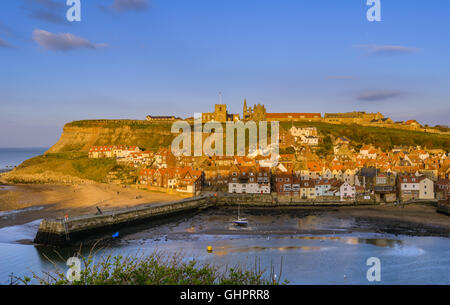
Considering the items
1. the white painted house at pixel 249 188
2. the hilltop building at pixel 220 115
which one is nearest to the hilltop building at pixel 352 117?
the hilltop building at pixel 220 115

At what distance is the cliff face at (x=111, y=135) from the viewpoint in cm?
13488

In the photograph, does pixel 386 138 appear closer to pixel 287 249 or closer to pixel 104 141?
pixel 287 249

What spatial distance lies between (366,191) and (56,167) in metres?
79.8

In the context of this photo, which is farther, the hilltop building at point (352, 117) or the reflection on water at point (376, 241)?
the hilltop building at point (352, 117)

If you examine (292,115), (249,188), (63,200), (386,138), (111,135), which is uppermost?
(292,115)

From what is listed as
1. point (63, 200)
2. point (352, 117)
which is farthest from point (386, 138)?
point (63, 200)

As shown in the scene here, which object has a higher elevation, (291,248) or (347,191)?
(347,191)

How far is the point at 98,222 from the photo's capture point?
1626 inches

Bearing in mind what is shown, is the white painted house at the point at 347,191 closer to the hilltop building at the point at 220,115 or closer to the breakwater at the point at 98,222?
the breakwater at the point at 98,222

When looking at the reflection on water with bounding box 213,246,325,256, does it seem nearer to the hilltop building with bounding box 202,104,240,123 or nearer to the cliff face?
the cliff face

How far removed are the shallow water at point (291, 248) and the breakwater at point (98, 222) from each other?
7.15ft

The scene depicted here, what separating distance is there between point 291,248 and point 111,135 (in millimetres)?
119908
